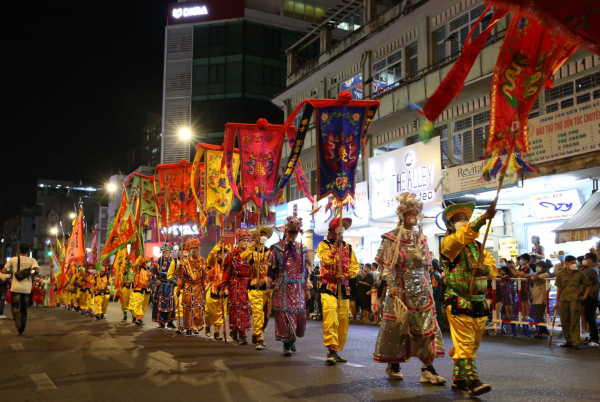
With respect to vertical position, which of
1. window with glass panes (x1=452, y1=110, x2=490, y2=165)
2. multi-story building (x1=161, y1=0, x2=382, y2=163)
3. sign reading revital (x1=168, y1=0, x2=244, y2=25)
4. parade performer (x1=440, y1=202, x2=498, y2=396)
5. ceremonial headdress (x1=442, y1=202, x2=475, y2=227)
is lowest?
parade performer (x1=440, y1=202, x2=498, y2=396)

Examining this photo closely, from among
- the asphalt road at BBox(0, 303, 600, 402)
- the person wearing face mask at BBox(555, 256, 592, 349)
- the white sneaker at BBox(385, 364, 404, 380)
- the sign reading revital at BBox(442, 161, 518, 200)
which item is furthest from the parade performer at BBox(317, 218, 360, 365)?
the sign reading revital at BBox(442, 161, 518, 200)

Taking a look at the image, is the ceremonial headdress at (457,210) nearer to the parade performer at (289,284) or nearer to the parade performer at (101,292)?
the parade performer at (289,284)

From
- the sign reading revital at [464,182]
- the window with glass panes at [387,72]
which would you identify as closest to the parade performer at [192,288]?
the sign reading revital at [464,182]

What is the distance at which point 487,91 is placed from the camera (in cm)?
1917

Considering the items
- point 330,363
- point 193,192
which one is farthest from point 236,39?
point 330,363

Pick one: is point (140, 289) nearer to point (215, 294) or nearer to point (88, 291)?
point (215, 294)

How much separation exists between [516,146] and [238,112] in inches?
1498

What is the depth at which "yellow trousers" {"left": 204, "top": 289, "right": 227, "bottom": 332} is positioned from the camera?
484 inches

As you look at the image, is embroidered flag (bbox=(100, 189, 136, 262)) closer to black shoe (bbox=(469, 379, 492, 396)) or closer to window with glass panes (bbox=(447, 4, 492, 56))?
window with glass panes (bbox=(447, 4, 492, 56))

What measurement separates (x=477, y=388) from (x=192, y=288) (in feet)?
26.8

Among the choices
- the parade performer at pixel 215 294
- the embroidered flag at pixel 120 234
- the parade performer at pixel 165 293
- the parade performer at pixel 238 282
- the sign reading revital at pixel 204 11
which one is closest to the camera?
the parade performer at pixel 238 282

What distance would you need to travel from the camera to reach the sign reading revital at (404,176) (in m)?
17.8

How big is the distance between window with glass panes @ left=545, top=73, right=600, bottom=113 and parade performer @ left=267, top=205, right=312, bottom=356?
10800mm

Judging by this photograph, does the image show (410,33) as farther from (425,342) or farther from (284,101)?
(425,342)
